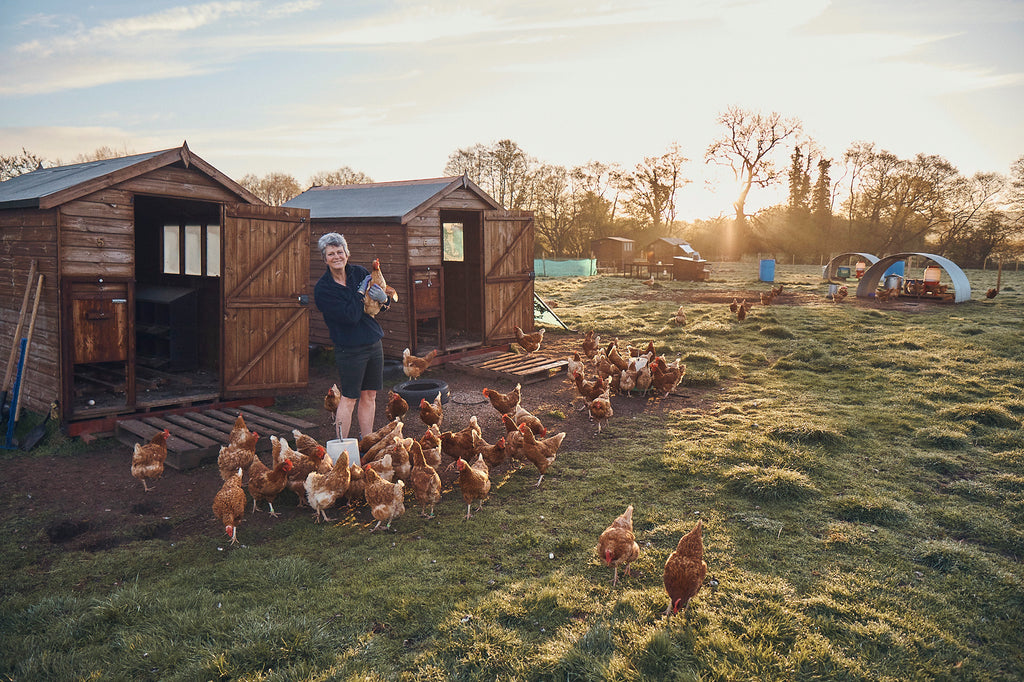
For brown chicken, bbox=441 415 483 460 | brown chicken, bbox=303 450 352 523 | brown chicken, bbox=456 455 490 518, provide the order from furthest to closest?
brown chicken, bbox=441 415 483 460 < brown chicken, bbox=456 455 490 518 < brown chicken, bbox=303 450 352 523

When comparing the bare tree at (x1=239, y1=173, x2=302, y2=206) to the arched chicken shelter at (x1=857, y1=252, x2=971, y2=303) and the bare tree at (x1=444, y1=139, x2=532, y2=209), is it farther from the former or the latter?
the arched chicken shelter at (x1=857, y1=252, x2=971, y2=303)

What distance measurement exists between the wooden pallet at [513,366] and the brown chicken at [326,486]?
18.0 ft

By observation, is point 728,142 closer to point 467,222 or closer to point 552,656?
point 467,222

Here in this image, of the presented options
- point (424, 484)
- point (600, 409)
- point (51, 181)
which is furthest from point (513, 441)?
point (51, 181)

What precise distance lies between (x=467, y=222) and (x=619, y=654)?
1187 centimetres

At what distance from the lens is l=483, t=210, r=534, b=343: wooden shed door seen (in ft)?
→ 42.2

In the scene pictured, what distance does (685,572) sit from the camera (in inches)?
155

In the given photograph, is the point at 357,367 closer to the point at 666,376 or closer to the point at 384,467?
the point at 384,467

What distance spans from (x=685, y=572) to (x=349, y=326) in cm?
426

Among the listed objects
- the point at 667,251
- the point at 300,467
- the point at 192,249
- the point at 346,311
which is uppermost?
the point at 667,251

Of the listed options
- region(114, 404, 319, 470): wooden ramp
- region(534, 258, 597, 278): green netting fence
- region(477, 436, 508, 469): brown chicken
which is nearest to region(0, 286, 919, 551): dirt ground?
region(114, 404, 319, 470): wooden ramp

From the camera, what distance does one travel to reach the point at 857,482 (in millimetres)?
6199

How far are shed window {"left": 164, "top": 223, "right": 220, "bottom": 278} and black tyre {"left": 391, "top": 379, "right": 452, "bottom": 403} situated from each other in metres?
4.65

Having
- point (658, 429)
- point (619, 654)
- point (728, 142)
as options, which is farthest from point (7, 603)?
point (728, 142)
